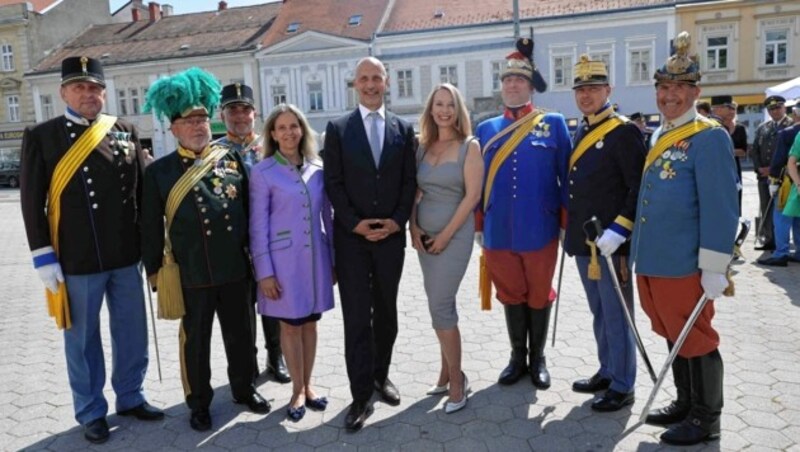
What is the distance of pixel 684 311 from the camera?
3.26 metres

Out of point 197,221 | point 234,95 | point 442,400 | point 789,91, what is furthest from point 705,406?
point 789,91

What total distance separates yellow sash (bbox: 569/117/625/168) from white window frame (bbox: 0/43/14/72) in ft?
130

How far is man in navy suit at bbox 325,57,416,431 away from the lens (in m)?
3.59

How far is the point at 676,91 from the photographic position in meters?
3.26

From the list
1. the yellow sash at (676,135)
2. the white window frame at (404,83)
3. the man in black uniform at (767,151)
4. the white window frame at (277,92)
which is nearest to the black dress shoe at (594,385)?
the yellow sash at (676,135)

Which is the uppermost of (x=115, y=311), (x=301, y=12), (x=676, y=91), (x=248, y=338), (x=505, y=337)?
(x=301, y=12)

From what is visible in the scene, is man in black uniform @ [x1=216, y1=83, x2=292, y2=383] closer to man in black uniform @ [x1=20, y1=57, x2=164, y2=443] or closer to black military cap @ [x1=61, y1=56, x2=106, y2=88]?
man in black uniform @ [x1=20, y1=57, x2=164, y2=443]

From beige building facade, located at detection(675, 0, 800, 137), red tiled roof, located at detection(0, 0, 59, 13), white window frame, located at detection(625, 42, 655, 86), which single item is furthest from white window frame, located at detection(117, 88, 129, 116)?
beige building facade, located at detection(675, 0, 800, 137)

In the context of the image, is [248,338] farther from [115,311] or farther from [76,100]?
[76,100]

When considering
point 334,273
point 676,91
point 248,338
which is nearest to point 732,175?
point 676,91

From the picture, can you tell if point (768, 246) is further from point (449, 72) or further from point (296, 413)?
point (449, 72)

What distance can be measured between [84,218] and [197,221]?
2.12 ft

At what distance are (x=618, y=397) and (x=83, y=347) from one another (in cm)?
321

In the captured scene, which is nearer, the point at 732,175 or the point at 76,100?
the point at 732,175
